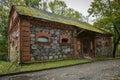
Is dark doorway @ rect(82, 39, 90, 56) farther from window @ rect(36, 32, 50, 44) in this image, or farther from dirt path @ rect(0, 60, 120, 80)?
dirt path @ rect(0, 60, 120, 80)

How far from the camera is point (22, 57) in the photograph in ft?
36.7

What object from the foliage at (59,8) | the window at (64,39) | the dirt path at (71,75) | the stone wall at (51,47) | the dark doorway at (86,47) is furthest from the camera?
the foliage at (59,8)

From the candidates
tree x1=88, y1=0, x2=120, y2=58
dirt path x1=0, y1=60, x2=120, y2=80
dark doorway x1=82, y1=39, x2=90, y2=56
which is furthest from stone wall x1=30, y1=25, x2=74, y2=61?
tree x1=88, y1=0, x2=120, y2=58

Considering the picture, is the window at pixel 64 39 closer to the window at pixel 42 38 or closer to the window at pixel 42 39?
the window at pixel 42 38

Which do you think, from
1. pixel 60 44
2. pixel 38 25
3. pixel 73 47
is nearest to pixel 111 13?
pixel 73 47

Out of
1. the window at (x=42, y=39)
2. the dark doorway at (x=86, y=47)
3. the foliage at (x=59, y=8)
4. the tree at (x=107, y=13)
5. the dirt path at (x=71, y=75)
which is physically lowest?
the dirt path at (x=71, y=75)

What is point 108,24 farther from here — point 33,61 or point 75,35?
point 33,61

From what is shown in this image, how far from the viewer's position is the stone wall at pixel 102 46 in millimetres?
18955

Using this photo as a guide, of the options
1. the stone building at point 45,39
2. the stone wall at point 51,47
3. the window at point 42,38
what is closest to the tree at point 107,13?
the stone building at point 45,39

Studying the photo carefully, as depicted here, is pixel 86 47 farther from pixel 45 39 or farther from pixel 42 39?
pixel 42 39

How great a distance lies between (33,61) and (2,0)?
735 inches

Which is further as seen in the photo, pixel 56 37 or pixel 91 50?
pixel 91 50

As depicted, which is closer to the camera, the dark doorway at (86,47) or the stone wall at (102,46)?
the dark doorway at (86,47)

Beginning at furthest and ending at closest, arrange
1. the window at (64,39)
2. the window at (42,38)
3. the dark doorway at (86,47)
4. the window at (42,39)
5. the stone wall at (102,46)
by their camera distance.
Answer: the stone wall at (102,46) < the dark doorway at (86,47) < the window at (64,39) < the window at (42,39) < the window at (42,38)
